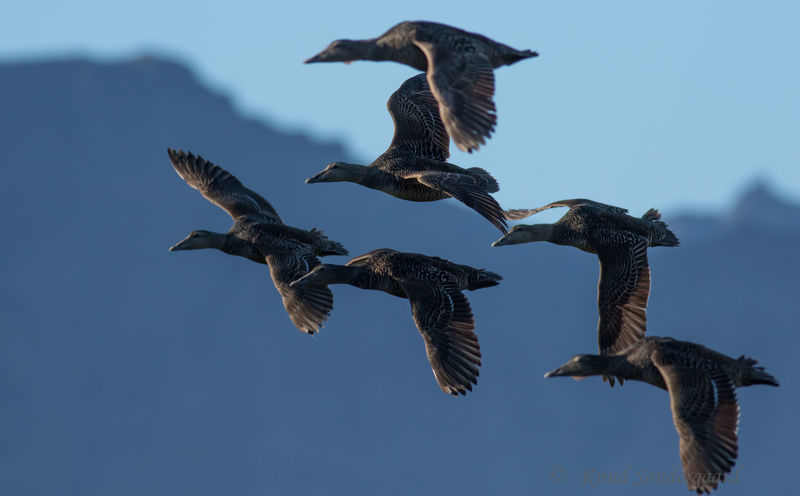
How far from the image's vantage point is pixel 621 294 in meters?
19.5

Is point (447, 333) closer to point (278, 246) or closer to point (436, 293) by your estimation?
point (436, 293)

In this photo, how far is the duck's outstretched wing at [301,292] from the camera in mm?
19688

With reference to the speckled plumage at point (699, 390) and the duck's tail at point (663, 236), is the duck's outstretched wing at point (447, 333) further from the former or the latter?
the duck's tail at point (663, 236)

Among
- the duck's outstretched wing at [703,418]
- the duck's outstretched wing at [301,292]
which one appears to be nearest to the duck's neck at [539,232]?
the duck's outstretched wing at [301,292]

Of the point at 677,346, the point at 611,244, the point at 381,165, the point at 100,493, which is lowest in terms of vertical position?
the point at 100,493

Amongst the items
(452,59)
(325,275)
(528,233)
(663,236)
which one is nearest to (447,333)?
(325,275)

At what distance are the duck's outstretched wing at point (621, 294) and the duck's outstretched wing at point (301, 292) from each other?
3963 mm

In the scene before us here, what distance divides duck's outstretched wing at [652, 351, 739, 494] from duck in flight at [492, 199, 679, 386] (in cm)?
337

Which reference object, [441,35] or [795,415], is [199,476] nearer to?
[795,415]

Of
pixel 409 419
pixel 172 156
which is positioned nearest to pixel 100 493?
pixel 409 419

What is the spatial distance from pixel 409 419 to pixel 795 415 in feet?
178

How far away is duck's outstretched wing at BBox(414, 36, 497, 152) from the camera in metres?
16.3

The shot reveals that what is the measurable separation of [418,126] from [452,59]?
460 cm

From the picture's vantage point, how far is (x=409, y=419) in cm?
19875
